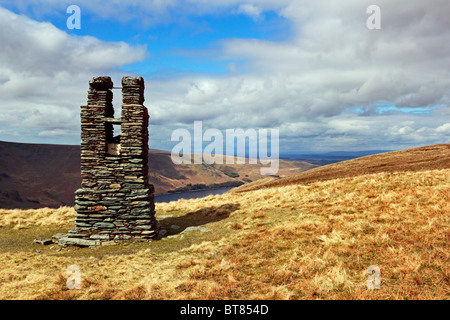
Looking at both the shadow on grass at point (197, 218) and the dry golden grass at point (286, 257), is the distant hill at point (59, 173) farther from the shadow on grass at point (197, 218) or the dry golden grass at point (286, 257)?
the dry golden grass at point (286, 257)

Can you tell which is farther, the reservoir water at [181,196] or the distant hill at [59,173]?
the reservoir water at [181,196]

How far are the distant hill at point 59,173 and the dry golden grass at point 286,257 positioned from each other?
82465 mm

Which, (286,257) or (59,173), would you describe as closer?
(286,257)

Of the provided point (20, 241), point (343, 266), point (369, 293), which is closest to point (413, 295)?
point (369, 293)

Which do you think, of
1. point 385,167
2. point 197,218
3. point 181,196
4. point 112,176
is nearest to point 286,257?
point 112,176

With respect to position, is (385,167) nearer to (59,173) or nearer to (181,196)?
(181,196)

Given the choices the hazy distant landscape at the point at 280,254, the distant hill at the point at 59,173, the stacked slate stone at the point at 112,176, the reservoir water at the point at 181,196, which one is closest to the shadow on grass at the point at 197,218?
the hazy distant landscape at the point at 280,254

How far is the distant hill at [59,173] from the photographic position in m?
94.6

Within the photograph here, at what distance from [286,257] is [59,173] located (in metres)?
→ 138

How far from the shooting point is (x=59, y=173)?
399 ft

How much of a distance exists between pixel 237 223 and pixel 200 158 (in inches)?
6303

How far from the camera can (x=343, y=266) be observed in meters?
7.94

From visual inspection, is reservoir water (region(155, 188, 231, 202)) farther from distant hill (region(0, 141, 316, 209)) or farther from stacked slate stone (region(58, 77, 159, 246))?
stacked slate stone (region(58, 77, 159, 246))

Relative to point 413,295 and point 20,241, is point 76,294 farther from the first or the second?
point 20,241
